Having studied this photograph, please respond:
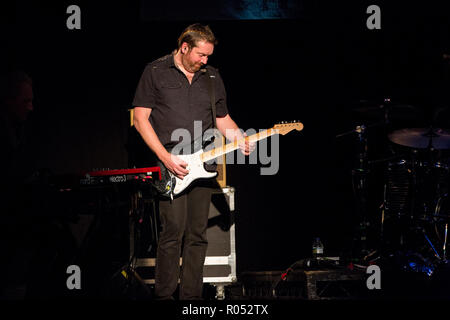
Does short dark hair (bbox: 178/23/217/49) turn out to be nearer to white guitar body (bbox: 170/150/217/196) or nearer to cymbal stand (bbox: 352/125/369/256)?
white guitar body (bbox: 170/150/217/196)

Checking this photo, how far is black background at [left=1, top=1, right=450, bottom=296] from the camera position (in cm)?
440

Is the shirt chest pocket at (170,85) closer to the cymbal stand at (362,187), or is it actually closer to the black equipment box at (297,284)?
the black equipment box at (297,284)

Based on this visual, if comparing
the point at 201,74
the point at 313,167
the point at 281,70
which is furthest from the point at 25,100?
the point at 313,167

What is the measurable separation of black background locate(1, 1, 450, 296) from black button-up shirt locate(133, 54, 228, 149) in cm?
116

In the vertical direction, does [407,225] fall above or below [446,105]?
below

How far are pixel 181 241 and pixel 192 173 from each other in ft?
1.61

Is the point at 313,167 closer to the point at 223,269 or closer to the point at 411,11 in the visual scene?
the point at 223,269

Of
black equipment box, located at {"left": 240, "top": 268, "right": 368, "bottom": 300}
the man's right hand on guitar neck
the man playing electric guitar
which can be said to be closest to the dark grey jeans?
the man playing electric guitar

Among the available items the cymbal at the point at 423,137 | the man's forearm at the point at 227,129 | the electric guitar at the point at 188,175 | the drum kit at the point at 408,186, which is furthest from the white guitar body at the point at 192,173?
the cymbal at the point at 423,137

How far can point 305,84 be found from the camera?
4.57 meters

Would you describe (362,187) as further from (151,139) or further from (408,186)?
(151,139)

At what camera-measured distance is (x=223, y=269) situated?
12.0 ft

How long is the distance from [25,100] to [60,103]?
1.47 metres

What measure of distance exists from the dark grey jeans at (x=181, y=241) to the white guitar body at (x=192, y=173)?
8 cm
